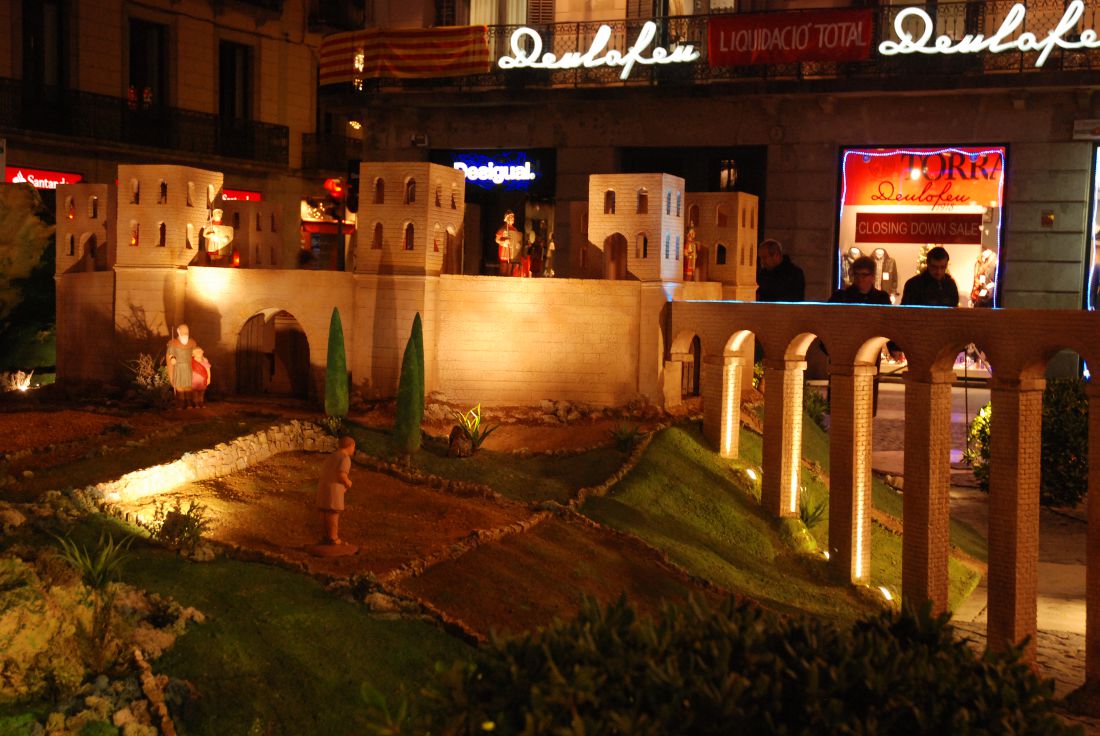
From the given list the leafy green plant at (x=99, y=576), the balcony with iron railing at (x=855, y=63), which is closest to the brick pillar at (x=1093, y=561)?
the leafy green plant at (x=99, y=576)

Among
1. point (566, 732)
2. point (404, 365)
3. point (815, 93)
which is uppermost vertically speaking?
point (815, 93)

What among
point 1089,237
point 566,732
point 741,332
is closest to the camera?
point 566,732

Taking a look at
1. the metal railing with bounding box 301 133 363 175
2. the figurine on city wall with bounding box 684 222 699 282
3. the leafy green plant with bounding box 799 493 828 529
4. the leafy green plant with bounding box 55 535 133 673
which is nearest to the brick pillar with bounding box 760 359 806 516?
the leafy green plant with bounding box 799 493 828 529

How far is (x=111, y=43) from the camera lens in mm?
38625

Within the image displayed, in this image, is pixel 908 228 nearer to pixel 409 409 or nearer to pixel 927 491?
pixel 927 491

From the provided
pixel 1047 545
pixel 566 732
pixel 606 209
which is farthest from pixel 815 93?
A: pixel 566 732

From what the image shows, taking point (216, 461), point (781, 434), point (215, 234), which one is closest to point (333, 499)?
point (216, 461)

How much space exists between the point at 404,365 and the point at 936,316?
8.69 m

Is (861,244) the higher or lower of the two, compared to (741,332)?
higher

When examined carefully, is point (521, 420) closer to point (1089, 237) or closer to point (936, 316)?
point (936, 316)

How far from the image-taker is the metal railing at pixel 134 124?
3597 cm

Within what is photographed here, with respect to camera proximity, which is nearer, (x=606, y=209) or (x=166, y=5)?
(x=606, y=209)

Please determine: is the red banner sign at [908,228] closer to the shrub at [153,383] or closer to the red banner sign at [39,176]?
the shrub at [153,383]

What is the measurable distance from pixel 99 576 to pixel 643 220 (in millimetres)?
14189
